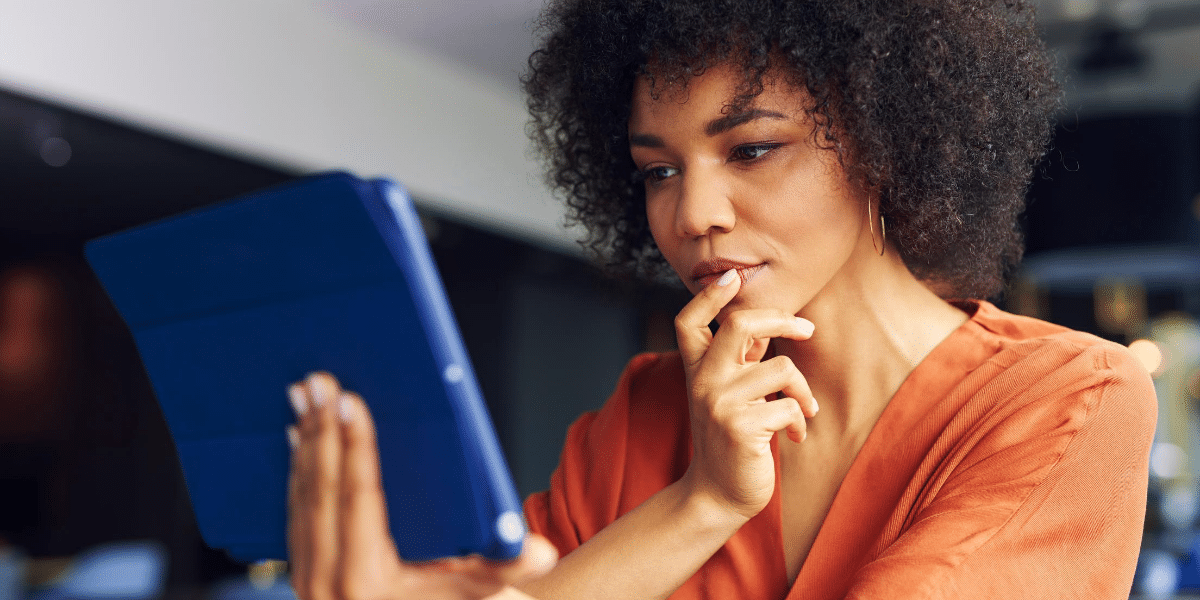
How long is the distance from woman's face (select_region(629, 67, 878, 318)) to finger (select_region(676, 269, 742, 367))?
23mm

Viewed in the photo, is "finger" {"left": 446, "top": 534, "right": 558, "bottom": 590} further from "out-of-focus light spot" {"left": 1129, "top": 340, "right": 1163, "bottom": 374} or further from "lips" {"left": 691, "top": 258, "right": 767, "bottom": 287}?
"out-of-focus light spot" {"left": 1129, "top": 340, "right": 1163, "bottom": 374}

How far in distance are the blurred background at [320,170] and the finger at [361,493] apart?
319 cm

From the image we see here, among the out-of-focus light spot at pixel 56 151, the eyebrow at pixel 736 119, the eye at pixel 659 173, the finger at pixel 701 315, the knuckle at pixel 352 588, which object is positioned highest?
the out-of-focus light spot at pixel 56 151

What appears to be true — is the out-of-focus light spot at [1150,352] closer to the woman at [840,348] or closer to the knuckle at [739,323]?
the woman at [840,348]

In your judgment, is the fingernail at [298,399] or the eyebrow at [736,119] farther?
the eyebrow at [736,119]

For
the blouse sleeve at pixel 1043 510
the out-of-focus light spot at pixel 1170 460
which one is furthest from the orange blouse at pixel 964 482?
the out-of-focus light spot at pixel 1170 460

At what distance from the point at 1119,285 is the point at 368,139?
402 centimetres

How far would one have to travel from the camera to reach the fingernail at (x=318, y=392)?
1.86 ft

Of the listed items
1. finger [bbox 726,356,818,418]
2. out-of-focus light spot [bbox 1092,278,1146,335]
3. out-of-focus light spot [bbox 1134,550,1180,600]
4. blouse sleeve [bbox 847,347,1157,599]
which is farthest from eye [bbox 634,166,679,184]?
out-of-focus light spot [bbox 1092,278,1146,335]

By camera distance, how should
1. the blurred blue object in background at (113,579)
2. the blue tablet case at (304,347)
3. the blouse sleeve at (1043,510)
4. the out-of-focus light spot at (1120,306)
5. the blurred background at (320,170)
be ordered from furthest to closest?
the out-of-focus light spot at (1120,306) → the blurred blue object in background at (113,579) → the blurred background at (320,170) → the blouse sleeve at (1043,510) → the blue tablet case at (304,347)

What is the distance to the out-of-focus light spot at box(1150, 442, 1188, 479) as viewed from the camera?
22.1 feet

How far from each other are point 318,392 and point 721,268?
478 mm

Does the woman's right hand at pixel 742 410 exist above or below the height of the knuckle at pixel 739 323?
below

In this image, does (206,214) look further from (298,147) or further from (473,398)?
(298,147)
